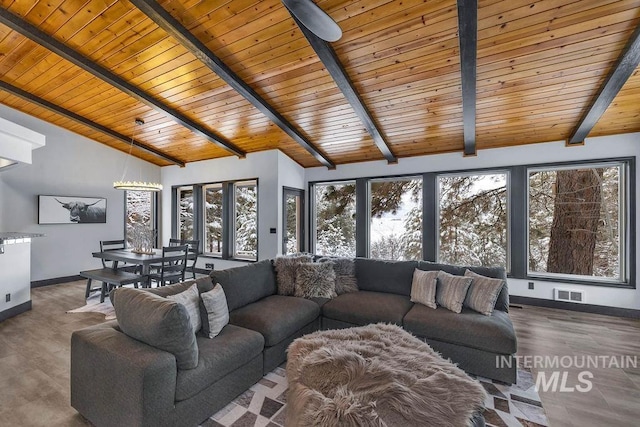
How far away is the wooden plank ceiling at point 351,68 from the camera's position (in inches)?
105

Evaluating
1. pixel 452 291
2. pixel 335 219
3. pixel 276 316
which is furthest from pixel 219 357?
pixel 335 219

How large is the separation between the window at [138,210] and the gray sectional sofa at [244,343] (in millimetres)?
5265

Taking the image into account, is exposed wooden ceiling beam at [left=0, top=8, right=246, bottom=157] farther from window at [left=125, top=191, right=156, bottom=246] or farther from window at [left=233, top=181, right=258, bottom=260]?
window at [left=125, top=191, right=156, bottom=246]

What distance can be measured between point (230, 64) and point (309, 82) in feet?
3.18

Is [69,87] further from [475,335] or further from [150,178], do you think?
[475,335]

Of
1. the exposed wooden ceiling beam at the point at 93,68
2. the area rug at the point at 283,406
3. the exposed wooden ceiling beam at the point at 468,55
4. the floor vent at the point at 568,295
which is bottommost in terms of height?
the area rug at the point at 283,406

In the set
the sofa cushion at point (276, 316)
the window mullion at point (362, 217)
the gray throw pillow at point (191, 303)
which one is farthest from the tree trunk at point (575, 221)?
the gray throw pillow at point (191, 303)

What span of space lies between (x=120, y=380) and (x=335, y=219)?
5.01m

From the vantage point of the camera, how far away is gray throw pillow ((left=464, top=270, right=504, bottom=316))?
2.75 meters

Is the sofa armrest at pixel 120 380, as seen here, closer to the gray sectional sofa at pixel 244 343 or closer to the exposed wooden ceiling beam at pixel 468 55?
the gray sectional sofa at pixel 244 343

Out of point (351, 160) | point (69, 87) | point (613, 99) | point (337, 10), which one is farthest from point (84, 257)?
point (613, 99)

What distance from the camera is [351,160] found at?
600cm

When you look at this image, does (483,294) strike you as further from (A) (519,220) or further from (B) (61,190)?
(B) (61,190)

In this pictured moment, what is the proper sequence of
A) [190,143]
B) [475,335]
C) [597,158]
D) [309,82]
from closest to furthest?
[475,335] < [309,82] < [597,158] < [190,143]
